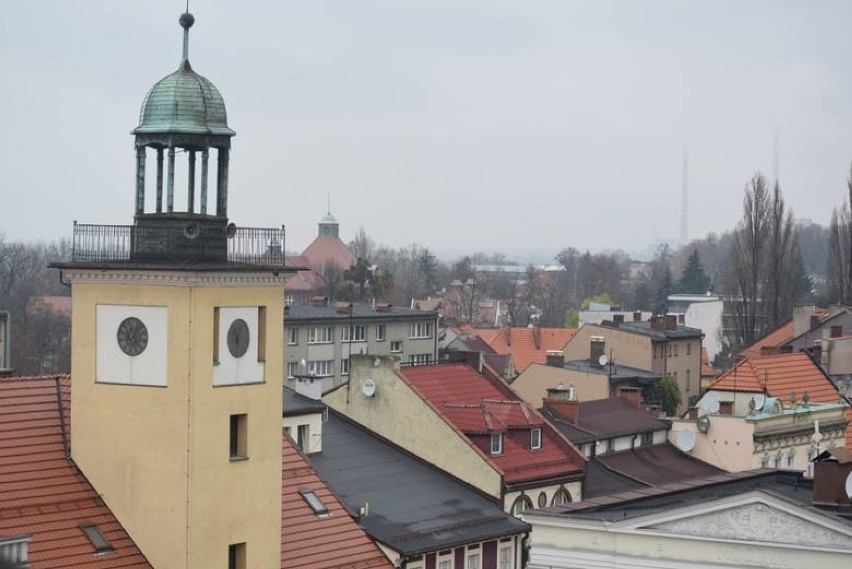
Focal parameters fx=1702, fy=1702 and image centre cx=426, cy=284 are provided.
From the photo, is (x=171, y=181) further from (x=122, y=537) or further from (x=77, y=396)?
(x=122, y=537)

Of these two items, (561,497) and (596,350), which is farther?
(596,350)

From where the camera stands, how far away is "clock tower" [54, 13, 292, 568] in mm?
32375

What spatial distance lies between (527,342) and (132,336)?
295 ft

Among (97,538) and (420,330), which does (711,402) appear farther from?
(420,330)

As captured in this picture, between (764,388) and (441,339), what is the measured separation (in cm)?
6320

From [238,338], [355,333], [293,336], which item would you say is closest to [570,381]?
[293,336]

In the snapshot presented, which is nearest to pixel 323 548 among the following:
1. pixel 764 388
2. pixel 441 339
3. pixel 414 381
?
pixel 414 381

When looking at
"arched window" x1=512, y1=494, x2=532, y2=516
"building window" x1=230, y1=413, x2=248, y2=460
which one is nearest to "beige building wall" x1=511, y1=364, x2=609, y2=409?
"arched window" x1=512, y1=494, x2=532, y2=516

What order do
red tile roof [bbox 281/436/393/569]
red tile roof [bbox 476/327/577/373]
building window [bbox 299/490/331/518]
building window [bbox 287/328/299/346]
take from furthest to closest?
red tile roof [bbox 476/327/577/373], building window [bbox 287/328/299/346], building window [bbox 299/490/331/518], red tile roof [bbox 281/436/393/569]

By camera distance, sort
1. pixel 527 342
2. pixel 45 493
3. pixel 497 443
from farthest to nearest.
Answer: pixel 527 342, pixel 497 443, pixel 45 493

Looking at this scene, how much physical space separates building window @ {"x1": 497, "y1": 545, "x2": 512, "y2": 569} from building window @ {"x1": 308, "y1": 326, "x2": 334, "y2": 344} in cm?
5159

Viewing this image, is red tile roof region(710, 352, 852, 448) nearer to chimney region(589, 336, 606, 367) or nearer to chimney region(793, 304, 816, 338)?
chimney region(589, 336, 606, 367)

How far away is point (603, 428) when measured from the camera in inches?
2224

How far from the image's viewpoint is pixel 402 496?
45594mm
